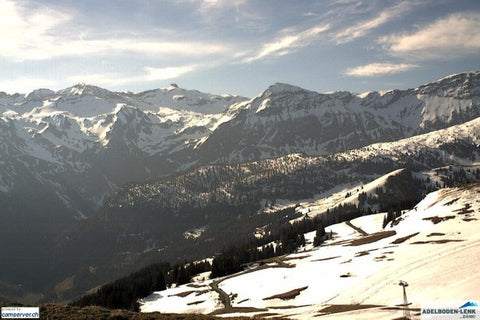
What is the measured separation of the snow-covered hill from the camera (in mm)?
71562

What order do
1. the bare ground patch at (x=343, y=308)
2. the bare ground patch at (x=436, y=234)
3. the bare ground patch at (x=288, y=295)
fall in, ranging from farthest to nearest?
1. the bare ground patch at (x=436, y=234)
2. the bare ground patch at (x=288, y=295)
3. the bare ground patch at (x=343, y=308)

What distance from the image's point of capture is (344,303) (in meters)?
76.7

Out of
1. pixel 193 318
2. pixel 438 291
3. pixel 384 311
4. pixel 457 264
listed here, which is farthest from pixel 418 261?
pixel 193 318

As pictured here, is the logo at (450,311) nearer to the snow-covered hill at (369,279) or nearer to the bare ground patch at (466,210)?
the snow-covered hill at (369,279)

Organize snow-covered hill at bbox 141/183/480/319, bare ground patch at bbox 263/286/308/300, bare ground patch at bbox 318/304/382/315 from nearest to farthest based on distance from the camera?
bare ground patch at bbox 318/304/382/315 < snow-covered hill at bbox 141/183/480/319 < bare ground patch at bbox 263/286/308/300

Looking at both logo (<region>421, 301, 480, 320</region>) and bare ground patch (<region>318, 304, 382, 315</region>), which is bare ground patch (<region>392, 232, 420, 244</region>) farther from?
logo (<region>421, 301, 480, 320</region>)

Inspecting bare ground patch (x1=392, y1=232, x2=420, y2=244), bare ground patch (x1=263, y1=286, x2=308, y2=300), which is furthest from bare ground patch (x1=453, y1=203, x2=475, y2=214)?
bare ground patch (x1=263, y1=286, x2=308, y2=300)

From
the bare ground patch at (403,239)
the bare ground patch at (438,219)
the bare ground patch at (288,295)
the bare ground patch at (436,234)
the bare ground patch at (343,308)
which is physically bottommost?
the bare ground patch at (288,295)

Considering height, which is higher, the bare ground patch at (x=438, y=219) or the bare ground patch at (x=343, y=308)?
the bare ground patch at (x=438, y=219)

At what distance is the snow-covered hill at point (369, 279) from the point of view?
71.6 metres

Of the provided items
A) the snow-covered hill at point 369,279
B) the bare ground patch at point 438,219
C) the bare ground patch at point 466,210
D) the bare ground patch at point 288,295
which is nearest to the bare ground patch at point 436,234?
the snow-covered hill at point 369,279

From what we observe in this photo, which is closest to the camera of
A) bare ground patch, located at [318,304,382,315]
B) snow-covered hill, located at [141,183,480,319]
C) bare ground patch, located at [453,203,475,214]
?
bare ground patch, located at [318,304,382,315]

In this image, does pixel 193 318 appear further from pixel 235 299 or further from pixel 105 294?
pixel 105 294

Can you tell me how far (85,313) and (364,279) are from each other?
195 ft
